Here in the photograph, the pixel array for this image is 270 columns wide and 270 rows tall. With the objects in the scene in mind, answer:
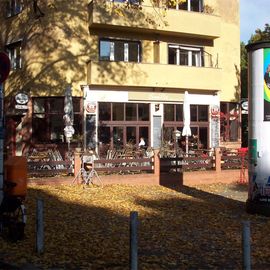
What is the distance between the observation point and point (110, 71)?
27938 millimetres

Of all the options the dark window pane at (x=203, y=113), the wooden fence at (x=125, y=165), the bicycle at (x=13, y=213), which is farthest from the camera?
the dark window pane at (x=203, y=113)

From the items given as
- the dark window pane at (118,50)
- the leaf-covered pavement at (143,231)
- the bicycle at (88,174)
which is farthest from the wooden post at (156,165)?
the dark window pane at (118,50)

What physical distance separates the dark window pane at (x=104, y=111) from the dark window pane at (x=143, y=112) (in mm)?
A: 1907

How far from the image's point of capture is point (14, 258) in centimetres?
765

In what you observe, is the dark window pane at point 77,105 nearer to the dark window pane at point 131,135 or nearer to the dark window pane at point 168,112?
the dark window pane at point 131,135

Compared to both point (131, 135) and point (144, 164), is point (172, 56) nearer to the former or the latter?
point (131, 135)

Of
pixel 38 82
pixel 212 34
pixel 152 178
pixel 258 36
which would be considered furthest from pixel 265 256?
pixel 258 36

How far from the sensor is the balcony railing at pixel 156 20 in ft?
89.7

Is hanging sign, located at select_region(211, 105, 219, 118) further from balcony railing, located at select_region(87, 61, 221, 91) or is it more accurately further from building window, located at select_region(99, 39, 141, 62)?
building window, located at select_region(99, 39, 141, 62)

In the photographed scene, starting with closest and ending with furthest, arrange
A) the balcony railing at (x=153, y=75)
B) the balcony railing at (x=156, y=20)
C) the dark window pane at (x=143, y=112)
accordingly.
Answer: the balcony railing at (x=156, y=20)
the balcony railing at (x=153, y=75)
the dark window pane at (x=143, y=112)

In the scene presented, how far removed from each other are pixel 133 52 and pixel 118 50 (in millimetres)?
910

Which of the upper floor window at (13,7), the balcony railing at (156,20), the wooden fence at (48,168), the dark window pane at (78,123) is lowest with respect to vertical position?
the wooden fence at (48,168)

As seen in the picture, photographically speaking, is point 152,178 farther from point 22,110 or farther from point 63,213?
point 22,110

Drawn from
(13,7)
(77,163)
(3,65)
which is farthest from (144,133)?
(3,65)
